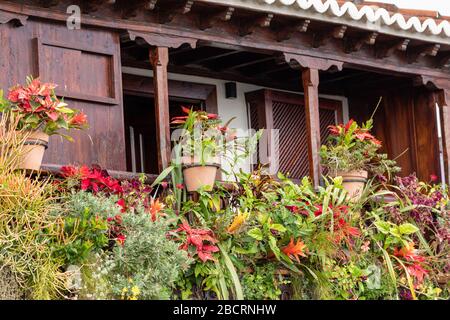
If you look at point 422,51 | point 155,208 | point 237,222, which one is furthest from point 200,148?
point 422,51

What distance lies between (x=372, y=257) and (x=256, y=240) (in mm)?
1398

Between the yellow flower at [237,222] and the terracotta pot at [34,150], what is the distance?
6.10 ft

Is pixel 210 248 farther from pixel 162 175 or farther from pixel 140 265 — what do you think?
pixel 162 175

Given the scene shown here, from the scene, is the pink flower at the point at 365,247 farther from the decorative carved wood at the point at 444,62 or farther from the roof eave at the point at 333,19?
the decorative carved wood at the point at 444,62

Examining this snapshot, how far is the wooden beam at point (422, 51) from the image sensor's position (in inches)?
612

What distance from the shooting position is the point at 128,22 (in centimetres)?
1345

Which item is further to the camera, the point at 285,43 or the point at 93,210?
the point at 285,43

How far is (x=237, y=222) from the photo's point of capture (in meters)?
12.1

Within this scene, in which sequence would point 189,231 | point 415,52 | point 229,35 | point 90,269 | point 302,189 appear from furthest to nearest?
point 415,52, point 229,35, point 302,189, point 189,231, point 90,269

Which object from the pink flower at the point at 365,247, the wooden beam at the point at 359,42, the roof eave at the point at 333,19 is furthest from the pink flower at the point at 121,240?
the wooden beam at the point at 359,42

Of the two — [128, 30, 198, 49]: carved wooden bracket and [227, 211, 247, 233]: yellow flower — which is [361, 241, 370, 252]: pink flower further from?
[128, 30, 198, 49]: carved wooden bracket

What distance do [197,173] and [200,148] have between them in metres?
0.25

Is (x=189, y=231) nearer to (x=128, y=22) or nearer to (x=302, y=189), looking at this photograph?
(x=302, y=189)

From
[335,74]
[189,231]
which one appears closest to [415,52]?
[335,74]
